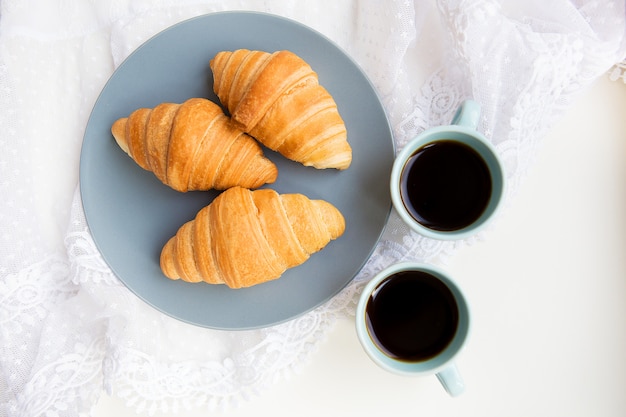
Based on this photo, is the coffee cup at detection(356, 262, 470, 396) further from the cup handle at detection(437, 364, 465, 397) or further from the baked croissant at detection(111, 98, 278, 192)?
the baked croissant at detection(111, 98, 278, 192)

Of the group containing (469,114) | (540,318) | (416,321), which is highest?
(469,114)

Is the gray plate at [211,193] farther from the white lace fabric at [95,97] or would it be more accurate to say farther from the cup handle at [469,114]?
the cup handle at [469,114]

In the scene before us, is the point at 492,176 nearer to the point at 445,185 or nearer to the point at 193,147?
the point at 445,185

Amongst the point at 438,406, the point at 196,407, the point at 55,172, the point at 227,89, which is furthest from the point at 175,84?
the point at 438,406

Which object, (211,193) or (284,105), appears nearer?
(284,105)

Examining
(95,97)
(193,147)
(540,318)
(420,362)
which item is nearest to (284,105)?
(193,147)

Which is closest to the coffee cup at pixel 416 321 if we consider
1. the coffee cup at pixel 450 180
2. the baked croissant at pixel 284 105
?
the coffee cup at pixel 450 180

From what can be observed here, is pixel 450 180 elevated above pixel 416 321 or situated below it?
above
